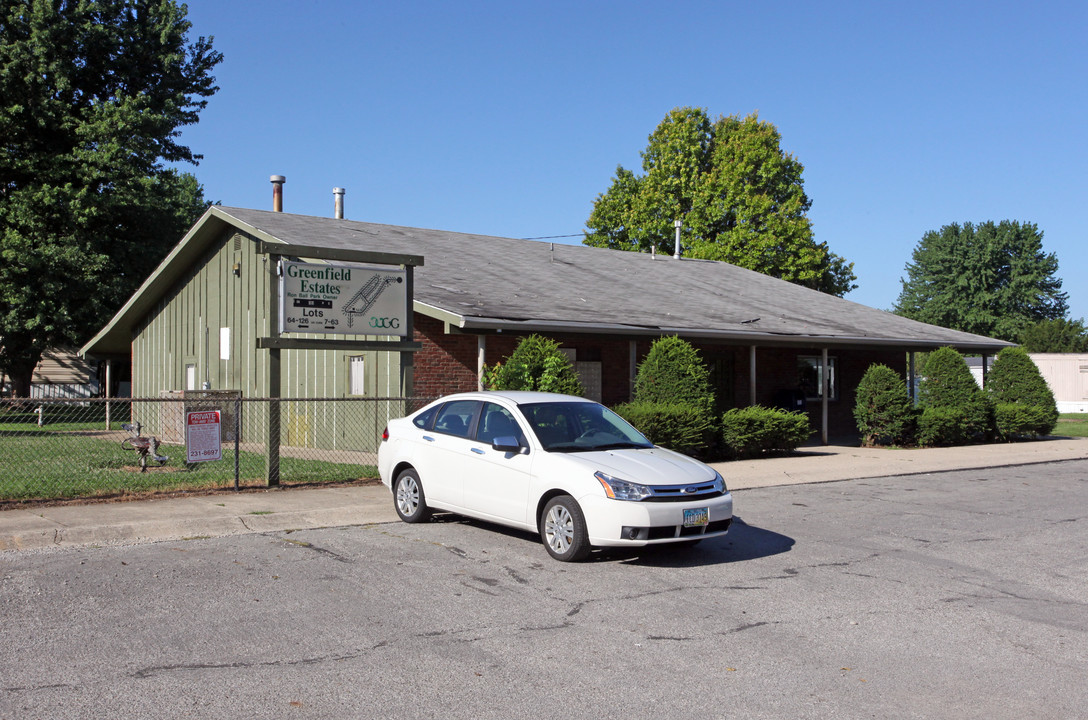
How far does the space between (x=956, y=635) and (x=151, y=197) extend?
32.6 metres

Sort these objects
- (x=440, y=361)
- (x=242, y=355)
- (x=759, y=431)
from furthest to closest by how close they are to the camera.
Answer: (x=242, y=355) → (x=759, y=431) → (x=440, y=361)

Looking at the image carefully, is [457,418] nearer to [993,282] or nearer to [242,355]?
[242,355]

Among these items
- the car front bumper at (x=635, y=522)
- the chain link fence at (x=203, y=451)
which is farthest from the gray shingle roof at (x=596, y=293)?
the car front bumper at (x=635, y=522)

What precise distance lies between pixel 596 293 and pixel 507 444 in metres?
13.3

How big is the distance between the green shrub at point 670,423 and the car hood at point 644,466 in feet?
23.0

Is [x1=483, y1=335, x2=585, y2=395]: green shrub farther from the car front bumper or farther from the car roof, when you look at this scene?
the car front bumper

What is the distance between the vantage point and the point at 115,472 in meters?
13.8

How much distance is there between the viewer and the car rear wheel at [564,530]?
8.26 meters

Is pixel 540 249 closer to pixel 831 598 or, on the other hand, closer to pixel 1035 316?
pixel 831 598

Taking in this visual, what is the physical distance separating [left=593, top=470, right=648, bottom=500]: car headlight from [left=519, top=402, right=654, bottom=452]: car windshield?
848 millimetres

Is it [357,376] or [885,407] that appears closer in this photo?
[357,376]

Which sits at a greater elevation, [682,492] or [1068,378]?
[1068,378]

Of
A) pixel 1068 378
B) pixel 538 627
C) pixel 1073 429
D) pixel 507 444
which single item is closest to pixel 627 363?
pixel 507 444

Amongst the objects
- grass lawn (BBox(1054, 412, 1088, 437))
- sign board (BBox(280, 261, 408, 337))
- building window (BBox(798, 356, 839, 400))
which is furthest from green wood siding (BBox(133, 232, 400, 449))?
grass lawn (BBox(1054, 412, 1088, 437))
